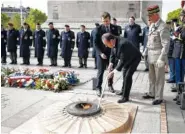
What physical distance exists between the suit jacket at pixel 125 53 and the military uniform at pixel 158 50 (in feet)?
1.43

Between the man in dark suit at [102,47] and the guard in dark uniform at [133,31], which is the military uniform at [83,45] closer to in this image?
the guard in dark uniform at [133,31]

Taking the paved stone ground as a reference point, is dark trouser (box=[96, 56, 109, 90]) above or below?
above

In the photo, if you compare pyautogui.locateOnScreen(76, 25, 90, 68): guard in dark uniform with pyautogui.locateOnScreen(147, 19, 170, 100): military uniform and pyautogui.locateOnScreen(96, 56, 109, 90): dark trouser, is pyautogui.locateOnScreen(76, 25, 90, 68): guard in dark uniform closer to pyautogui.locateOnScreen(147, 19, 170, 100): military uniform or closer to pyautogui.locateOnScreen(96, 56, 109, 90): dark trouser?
pyautogui.locateOnScreen(96, 56, 109, 90): dark trouser

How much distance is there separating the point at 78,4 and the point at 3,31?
13.5 feet

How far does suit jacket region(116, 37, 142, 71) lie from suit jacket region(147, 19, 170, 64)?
16.9 inches

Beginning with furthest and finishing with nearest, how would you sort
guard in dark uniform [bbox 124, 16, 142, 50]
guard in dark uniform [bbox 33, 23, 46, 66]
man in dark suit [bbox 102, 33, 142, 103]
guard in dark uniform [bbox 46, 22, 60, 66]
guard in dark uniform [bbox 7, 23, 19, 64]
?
guard in dark uniform [bbox 7, 23, 19, 64]
guard in dark uniform [bbox 33, 23, 46, 66]
guard in dark uniform [bbox 46, 22, 60, 66]
guard in dark uniform [bbox 124, 16, 142, 50]
man in dark suit [bbox 102, 33, 142, 103]

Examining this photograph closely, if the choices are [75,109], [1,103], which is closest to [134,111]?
[75,109]

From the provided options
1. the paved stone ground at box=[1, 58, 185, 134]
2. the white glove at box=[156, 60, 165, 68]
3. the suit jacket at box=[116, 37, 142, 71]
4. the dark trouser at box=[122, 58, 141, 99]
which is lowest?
the paved stone ground at box=[1, 58, 185, 134]

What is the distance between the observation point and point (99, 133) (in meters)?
3.70

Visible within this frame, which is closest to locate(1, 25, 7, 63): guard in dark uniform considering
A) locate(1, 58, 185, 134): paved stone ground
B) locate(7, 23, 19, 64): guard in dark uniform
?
locate(7, 23, 19, 64): guard in dark uniform

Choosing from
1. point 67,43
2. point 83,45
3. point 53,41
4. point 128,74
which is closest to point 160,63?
point 128,74

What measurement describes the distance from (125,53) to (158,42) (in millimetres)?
818

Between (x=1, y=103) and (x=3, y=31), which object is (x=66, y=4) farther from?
(x=1, y=103)

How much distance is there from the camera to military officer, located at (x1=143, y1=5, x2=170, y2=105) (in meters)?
5.23
